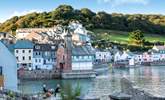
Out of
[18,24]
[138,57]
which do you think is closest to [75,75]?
[138,57]

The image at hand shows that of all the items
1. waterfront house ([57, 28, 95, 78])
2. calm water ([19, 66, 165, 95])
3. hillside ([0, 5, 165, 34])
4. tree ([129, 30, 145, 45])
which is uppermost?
hillside ([0, 5, 165, 34])

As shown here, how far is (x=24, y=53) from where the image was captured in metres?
87.1

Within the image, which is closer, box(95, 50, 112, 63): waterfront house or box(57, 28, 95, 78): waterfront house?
box(57, 28, 95, 78): waterfront house

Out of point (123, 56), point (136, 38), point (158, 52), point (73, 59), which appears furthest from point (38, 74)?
point (136, 38)

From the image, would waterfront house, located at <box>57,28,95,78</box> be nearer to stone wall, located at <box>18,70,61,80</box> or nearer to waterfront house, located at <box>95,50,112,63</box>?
stone wall, located at <box>18,70,61,80</box>

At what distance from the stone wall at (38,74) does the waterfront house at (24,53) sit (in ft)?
21.5

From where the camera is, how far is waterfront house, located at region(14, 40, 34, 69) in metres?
85.9

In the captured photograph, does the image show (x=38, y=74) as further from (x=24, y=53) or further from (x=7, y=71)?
(x=7, y=71)

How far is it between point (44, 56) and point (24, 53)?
5.32 metres

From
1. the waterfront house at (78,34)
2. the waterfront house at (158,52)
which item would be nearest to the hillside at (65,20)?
the waterfront house at (78,34)

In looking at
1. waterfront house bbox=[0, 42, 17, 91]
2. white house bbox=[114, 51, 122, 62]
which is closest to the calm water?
waterfront house bbox=[0, 42, 17, 91]

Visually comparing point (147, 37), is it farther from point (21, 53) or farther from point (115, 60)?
point (21, 53)

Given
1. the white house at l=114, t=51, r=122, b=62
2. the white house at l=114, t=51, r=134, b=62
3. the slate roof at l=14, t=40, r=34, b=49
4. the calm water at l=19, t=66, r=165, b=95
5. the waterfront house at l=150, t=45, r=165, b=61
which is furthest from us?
the waterfront house at l=150, t=45, r=165, b=61

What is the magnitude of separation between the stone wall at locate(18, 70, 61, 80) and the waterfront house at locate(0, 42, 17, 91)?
42483 millimetres
